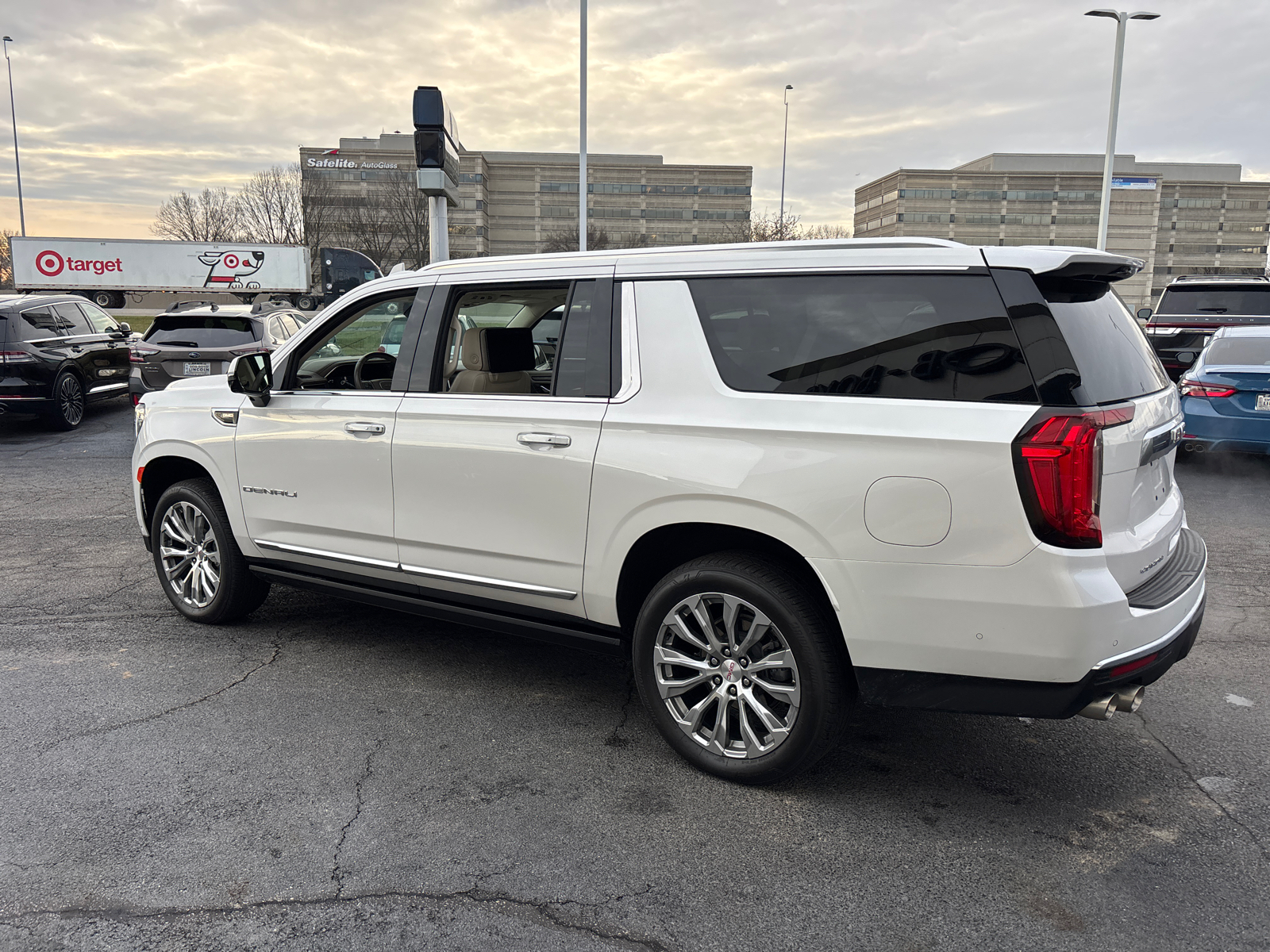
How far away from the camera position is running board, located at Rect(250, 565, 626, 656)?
12.0 ft

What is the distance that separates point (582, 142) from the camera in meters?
22.3

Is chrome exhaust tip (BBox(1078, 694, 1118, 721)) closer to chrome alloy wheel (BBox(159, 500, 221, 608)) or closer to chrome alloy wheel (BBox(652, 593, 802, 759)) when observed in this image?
chrome alloy wheel (BBox(652, 593, 802, 759))

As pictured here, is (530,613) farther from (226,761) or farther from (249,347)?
(249,347)

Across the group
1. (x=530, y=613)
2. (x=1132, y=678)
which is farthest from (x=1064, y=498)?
(x=530, y=613)

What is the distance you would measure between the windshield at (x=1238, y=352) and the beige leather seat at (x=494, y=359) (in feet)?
25.8

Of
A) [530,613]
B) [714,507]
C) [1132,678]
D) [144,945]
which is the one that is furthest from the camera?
[530,613]

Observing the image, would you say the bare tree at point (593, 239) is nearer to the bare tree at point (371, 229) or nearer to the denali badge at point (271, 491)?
the bare tree at point (371, 229)

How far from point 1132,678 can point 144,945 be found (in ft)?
9.54

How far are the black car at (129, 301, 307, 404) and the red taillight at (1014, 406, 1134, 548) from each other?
10.8 meters

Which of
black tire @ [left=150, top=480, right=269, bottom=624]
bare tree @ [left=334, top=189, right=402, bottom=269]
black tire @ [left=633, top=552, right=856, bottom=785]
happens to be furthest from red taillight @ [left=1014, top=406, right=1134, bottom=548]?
bare tree @ [left=334, top=189, right=402, bottom=269]

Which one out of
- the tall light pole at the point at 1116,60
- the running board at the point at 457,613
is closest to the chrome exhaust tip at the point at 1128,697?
the running board at the point at 457,613

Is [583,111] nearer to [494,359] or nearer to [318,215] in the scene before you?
[494,359]

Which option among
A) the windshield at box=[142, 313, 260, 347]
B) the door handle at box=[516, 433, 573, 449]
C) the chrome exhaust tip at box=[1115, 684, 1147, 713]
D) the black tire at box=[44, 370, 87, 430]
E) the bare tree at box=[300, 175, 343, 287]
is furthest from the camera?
the bare tree at box=[300, 175, 343, 287]

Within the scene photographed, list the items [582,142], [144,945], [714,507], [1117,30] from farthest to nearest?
[1117,30] → [582,142] → [714,507] → [144,945]
